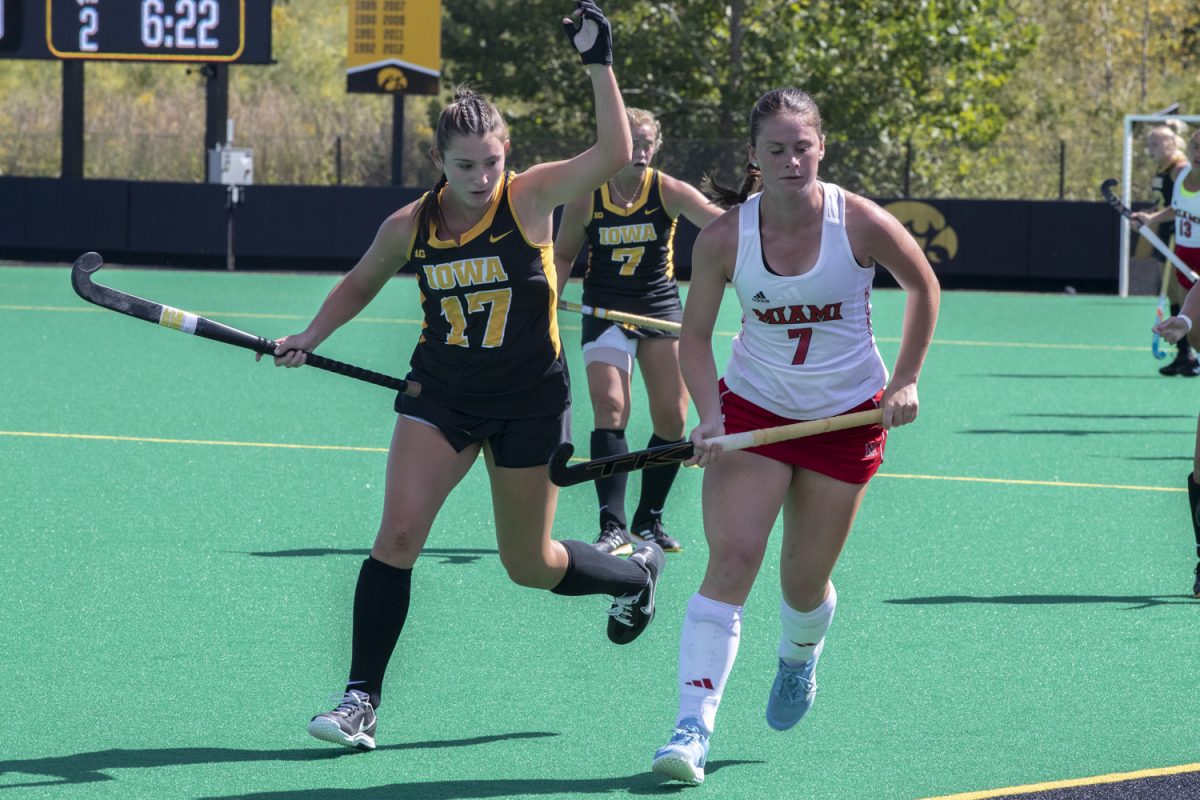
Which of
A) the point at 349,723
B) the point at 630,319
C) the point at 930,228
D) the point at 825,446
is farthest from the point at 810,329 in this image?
the point at 930,228

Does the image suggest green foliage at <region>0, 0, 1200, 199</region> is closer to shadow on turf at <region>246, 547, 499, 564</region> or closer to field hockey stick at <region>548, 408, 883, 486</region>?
shadow on turf at <region>246, 547, 499, 564</region>

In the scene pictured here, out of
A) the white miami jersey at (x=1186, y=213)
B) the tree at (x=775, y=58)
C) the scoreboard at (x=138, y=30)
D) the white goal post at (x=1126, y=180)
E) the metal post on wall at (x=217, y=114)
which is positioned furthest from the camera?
the tree at (x=775, y=58)

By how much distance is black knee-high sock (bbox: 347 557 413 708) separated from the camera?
199 inches

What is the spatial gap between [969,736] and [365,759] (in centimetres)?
169

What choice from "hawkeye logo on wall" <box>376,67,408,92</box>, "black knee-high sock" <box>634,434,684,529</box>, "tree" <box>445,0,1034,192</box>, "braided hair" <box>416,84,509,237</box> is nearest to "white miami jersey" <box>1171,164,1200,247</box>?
"black knee-high sock" <box>634,434,684,529</box>

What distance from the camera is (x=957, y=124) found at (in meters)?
33.2

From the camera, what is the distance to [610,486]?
7867 millimetres

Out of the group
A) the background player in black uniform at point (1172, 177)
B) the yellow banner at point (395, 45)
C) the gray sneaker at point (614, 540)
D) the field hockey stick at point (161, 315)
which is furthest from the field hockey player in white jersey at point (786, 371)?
the yellow banner at point (395, 45)

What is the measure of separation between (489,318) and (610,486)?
2.83m

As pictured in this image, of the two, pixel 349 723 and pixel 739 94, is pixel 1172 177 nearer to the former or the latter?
pixel 349 723

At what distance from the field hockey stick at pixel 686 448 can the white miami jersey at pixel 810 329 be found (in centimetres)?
9

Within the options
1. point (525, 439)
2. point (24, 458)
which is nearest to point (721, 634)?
point (525, 439)

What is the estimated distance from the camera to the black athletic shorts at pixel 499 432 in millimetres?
5156

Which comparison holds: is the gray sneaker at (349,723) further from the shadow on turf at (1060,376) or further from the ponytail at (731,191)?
the shadow on turf at (1060,376)
